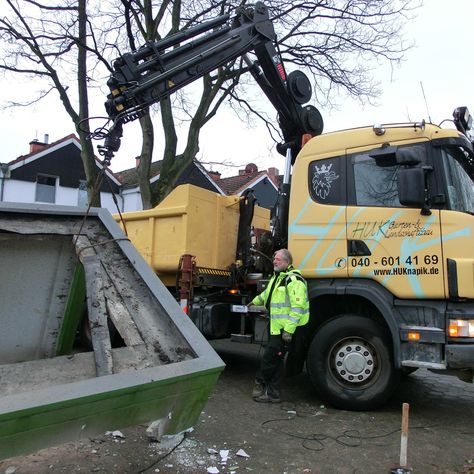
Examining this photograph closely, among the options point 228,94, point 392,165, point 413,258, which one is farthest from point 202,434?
point 228,94

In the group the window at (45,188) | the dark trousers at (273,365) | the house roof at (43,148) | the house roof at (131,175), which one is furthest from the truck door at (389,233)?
the window at (45,188)

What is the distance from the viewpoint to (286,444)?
13.7 feet

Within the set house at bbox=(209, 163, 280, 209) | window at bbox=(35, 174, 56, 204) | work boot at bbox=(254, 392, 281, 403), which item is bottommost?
work boot at bbox=(254, 392, 281, 403)

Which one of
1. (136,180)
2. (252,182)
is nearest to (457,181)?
(136,180)

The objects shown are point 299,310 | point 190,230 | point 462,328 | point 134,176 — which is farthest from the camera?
point 134,176

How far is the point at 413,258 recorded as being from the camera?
492cm

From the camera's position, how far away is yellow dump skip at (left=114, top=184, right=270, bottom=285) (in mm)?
6531

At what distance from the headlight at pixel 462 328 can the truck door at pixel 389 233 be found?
0.94 ft

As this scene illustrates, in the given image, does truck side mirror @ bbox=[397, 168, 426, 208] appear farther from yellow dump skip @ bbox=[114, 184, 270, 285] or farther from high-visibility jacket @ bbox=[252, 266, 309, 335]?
yellow dump skip @ bbox=[114, 184, 270, 285]

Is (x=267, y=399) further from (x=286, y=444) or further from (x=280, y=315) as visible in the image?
(x=286, y=444)

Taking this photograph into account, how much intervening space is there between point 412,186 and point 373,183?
0.61 metres

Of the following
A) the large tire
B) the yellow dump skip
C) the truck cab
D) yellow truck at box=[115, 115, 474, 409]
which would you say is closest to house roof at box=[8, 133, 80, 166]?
the yellow dump skip

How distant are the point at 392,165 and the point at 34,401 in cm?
420

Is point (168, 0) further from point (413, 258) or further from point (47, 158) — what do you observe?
point (47, 158)
